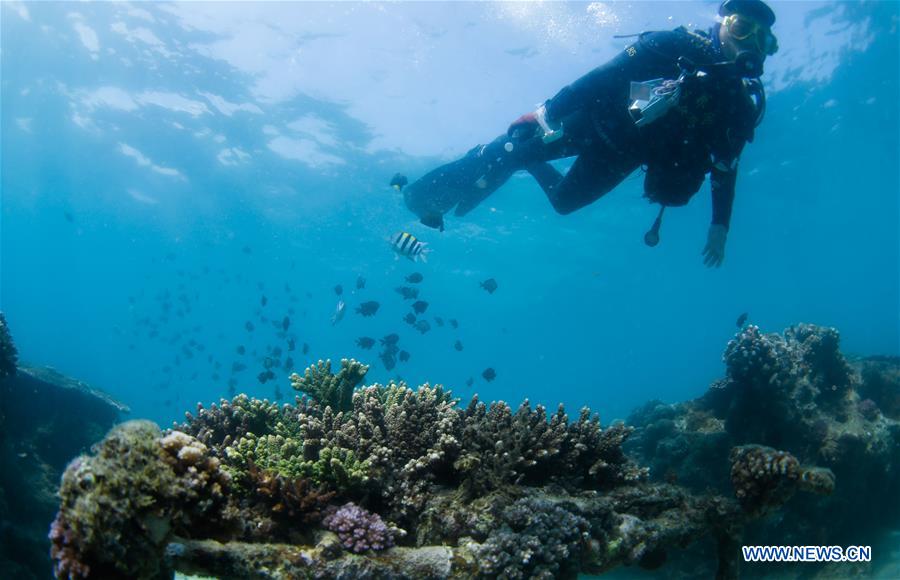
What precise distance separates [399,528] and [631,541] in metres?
1.85

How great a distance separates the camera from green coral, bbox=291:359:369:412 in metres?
4.98

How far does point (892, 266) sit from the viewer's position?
2746 inches

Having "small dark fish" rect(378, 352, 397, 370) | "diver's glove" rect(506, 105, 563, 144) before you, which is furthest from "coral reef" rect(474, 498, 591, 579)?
"small dark fish" rect(378, 352, 397, 370)

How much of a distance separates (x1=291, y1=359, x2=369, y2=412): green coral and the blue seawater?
95.2 inches

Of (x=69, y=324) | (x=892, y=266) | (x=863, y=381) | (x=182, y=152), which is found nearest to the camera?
(x=863, y=381)

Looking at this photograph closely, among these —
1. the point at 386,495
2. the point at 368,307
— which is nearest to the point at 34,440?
the point at 368,307

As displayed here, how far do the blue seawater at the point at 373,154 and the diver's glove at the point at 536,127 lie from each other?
16.2ft

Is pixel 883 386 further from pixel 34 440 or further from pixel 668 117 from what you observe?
pixel 34 440

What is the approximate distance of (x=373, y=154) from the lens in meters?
29.4

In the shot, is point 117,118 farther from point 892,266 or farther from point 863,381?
point 892,266

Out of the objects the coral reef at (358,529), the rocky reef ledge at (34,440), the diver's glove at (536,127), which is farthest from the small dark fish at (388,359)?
the coral reef at (358,529)

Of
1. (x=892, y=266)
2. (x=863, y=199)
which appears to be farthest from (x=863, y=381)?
(x=892, y=266)
